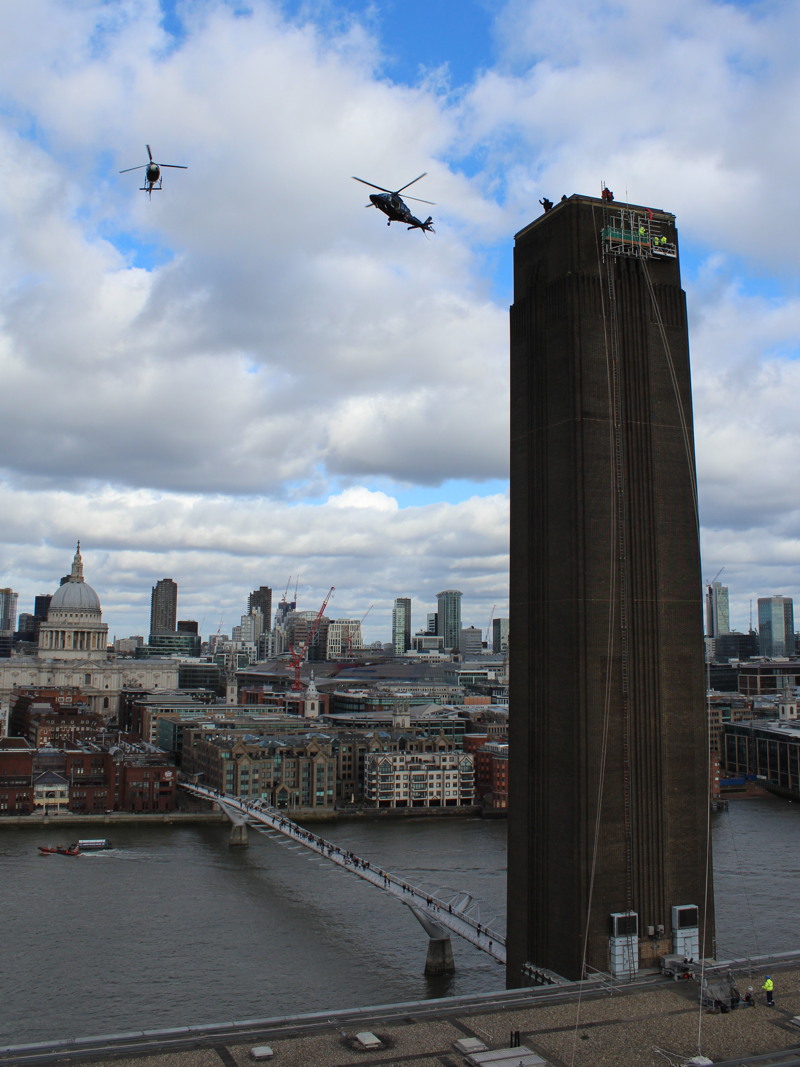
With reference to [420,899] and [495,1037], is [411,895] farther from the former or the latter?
[495,1037]

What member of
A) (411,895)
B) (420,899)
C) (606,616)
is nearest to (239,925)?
(411,895)

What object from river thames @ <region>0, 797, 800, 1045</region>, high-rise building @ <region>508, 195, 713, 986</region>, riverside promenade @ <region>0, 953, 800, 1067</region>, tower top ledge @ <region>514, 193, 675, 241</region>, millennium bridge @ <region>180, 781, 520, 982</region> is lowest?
river thames @ <region>0, 797, 800, 1045</region>

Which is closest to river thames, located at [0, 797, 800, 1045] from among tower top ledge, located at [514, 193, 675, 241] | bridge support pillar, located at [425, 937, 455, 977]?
bridge support pillar, located at [425, 937, 455, 977]

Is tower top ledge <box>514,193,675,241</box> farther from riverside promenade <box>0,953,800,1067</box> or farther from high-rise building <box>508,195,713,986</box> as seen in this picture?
riverside promenade <box>0,953,800,1067</box>

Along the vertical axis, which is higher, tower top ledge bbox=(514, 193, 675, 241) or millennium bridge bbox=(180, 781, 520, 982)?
tower top ledge bbox=(514, 193, 675, 241)

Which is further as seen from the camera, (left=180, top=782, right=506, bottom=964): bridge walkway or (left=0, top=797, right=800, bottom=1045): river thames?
(left=180, top=782, right=506, bottom=964): bridge walkway

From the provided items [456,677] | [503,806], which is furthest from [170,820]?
[456,677]
